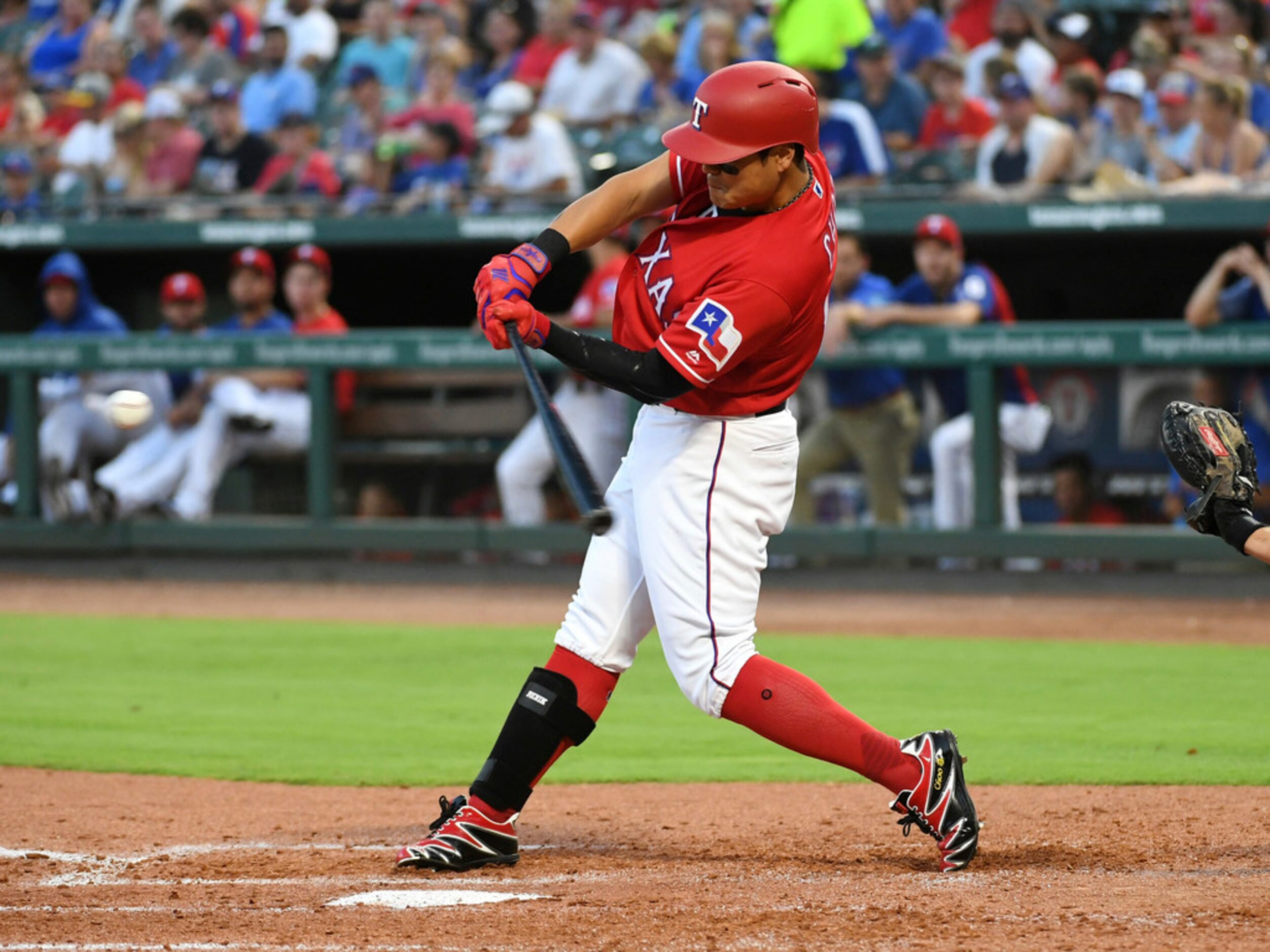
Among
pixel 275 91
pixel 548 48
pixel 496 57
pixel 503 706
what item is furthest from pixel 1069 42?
pixel 503 706

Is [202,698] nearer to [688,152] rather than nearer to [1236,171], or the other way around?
[688,152]

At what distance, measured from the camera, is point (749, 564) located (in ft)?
11.6

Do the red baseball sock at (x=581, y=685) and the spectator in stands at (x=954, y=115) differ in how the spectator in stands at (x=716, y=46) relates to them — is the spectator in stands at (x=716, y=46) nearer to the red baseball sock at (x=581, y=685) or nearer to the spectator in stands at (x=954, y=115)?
the spectator in stands at (x=954, y=115)

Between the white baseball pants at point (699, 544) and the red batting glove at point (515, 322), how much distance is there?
1.17 feet

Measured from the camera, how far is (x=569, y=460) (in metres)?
3.38

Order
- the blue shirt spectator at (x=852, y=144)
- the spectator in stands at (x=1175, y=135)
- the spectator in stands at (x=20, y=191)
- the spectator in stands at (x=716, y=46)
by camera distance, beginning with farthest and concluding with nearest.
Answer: the spectator in stands at (x=20, y=191), the spectator in stands at (x=716, y=46), the blue shirt spectator at (x=852, y=144), the spectator in stands at (x=1175, y=135)

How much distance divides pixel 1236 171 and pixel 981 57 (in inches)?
87.9

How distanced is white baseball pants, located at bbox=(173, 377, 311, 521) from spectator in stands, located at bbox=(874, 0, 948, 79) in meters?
4.14

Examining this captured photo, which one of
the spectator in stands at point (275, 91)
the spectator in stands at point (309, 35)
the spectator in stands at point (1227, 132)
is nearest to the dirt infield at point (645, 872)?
the spectator in stands at point (1227, 132)

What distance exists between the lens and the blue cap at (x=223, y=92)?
1134cm

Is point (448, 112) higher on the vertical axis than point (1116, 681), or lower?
higher

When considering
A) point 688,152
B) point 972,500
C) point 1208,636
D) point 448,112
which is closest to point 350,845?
point 688,152

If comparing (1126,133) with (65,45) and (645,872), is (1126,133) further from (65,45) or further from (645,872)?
(65,45)

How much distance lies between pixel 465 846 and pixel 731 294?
128 centimetres
